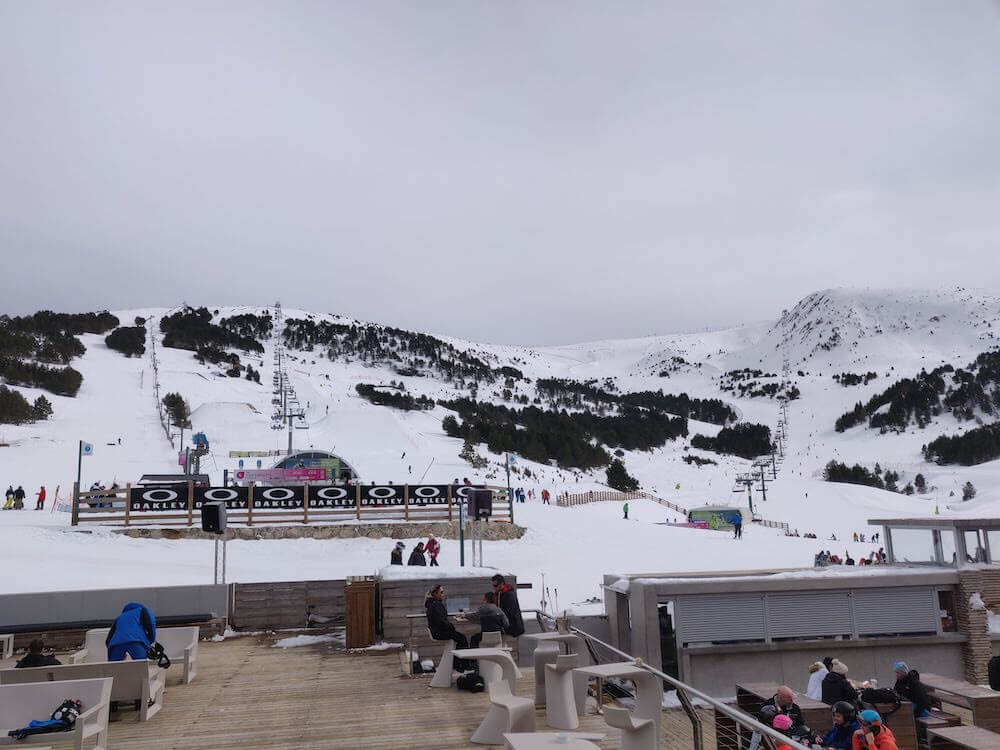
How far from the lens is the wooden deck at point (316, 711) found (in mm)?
6887

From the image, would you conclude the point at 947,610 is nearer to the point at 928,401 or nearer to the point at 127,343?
the point at 127,343

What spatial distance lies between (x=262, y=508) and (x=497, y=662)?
2218 cm

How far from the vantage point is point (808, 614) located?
500 inches

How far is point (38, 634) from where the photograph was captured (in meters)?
11.7

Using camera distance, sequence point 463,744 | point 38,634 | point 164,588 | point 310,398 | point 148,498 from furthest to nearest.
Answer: point 310,398 → point 148,498 → point 164,588 → point 38,634 → point 463,744

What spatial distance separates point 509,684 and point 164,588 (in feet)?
25.7

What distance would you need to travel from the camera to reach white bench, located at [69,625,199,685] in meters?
9.30

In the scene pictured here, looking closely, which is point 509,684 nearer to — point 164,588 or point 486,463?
point 164,588

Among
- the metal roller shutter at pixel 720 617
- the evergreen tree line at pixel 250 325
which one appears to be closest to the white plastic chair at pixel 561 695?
the metal roller shutter at pixel 720 617

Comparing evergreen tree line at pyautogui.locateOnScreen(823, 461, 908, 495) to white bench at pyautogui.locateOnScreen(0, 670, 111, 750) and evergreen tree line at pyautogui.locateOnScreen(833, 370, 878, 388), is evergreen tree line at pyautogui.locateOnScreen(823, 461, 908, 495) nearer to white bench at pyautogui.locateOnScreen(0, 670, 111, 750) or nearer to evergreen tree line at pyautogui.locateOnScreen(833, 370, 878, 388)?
white bench at pyautogui.locateOnScreen(0, 670, 111, 750)

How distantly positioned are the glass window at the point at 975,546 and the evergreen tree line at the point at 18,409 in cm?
5231

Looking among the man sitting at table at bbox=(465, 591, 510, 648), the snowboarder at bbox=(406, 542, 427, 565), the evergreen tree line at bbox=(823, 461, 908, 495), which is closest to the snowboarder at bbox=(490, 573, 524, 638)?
the man sitting at table at bbox=(465, 591, 510, 648)

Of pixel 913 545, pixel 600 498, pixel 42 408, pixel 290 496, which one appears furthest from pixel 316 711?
pixel 42 408

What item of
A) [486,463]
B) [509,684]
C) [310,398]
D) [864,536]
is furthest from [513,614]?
[310,398]
